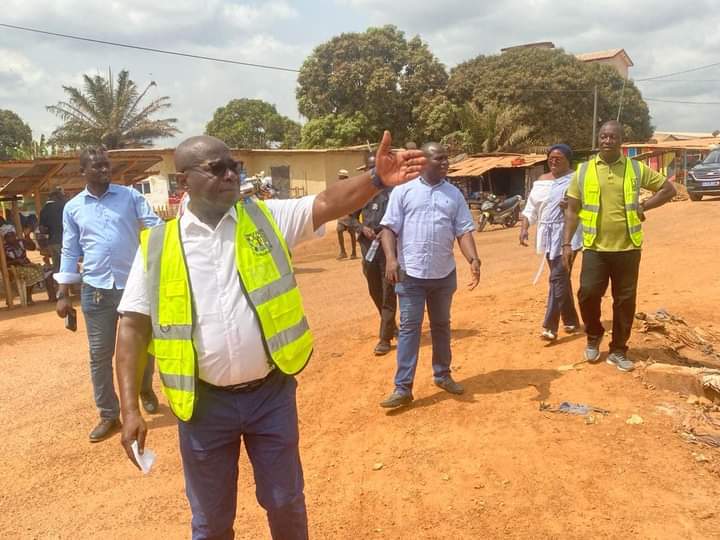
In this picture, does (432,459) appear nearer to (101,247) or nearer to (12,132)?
(101,247)

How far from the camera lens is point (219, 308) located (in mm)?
2281

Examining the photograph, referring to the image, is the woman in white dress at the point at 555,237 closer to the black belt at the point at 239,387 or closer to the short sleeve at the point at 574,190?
the short sleeve at the point at 574,190

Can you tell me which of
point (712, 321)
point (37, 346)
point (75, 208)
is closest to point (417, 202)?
point (75, 208)

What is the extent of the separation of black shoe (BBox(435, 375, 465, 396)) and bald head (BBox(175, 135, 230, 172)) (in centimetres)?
289

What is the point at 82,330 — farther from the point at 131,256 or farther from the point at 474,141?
the point at 474,141

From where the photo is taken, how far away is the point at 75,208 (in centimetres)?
438

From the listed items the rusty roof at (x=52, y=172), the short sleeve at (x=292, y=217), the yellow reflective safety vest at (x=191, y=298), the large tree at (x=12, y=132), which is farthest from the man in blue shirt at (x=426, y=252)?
the large tree at (x=12, y=132)

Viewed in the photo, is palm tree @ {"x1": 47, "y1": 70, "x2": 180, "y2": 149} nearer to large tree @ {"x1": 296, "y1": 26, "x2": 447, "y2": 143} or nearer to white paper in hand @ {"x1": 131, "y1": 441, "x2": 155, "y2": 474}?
large tree @ {"x1": 296, "y1": 26, "x2": 447, "y2": 143}

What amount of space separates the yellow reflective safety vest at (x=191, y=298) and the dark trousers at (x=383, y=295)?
339cm

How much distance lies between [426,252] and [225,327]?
2364 millimetres

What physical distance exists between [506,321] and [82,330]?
5441 mm

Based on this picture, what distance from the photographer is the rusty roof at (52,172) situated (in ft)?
34.5

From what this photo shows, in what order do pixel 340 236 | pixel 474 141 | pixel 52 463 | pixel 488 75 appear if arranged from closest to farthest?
pixel 52 463, pixel 340 236, pixel 474 141, pixel 488 75

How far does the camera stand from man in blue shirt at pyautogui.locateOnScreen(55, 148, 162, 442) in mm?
4332
